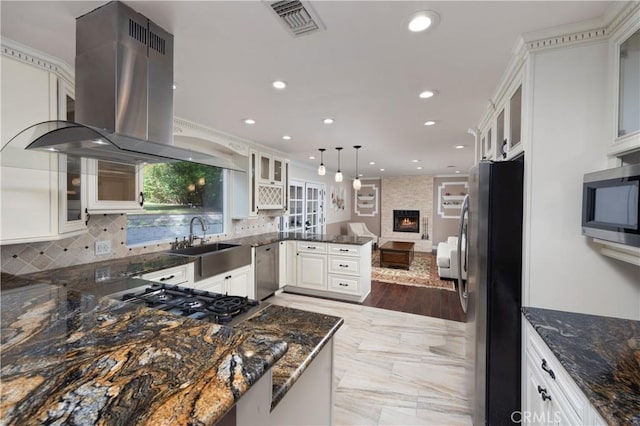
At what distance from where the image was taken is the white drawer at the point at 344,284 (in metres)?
4.17

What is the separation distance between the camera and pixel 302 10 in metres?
1.39

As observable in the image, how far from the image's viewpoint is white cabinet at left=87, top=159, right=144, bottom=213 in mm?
2189

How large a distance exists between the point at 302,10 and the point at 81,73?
1.21 meters

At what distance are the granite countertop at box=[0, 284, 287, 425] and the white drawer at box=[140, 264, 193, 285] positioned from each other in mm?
1450

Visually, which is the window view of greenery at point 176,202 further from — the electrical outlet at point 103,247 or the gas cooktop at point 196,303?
the gas cooktop at point 196,303

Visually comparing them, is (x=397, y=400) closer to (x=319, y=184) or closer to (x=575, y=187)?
(x=575, y=187)

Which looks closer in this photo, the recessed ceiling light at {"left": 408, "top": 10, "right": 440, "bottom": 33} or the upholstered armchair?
the recessed ceiling light at {"left": 408, "top": 10, "right": 440, "bottom": 33}

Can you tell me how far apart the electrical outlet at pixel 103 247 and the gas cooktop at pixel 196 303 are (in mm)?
1167

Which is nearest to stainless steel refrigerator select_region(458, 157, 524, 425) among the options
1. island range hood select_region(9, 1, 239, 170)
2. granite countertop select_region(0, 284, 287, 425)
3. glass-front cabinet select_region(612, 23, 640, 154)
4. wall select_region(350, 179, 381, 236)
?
glass-front cabinet select_region(612, 23, 640, 154)

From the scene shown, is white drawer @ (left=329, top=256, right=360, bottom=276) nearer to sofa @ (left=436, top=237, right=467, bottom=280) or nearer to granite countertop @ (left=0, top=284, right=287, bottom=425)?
sofa @ (left=436, top=237, right=467, bottom=280)

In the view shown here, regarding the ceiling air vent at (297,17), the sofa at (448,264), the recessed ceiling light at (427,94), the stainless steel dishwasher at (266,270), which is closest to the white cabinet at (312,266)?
the stainless steel dishwasher at (266,270)

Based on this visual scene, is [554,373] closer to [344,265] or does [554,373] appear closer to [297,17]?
[297,17]

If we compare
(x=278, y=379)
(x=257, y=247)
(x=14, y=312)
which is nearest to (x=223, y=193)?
(x=257, y=247)

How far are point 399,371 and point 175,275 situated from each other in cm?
227
